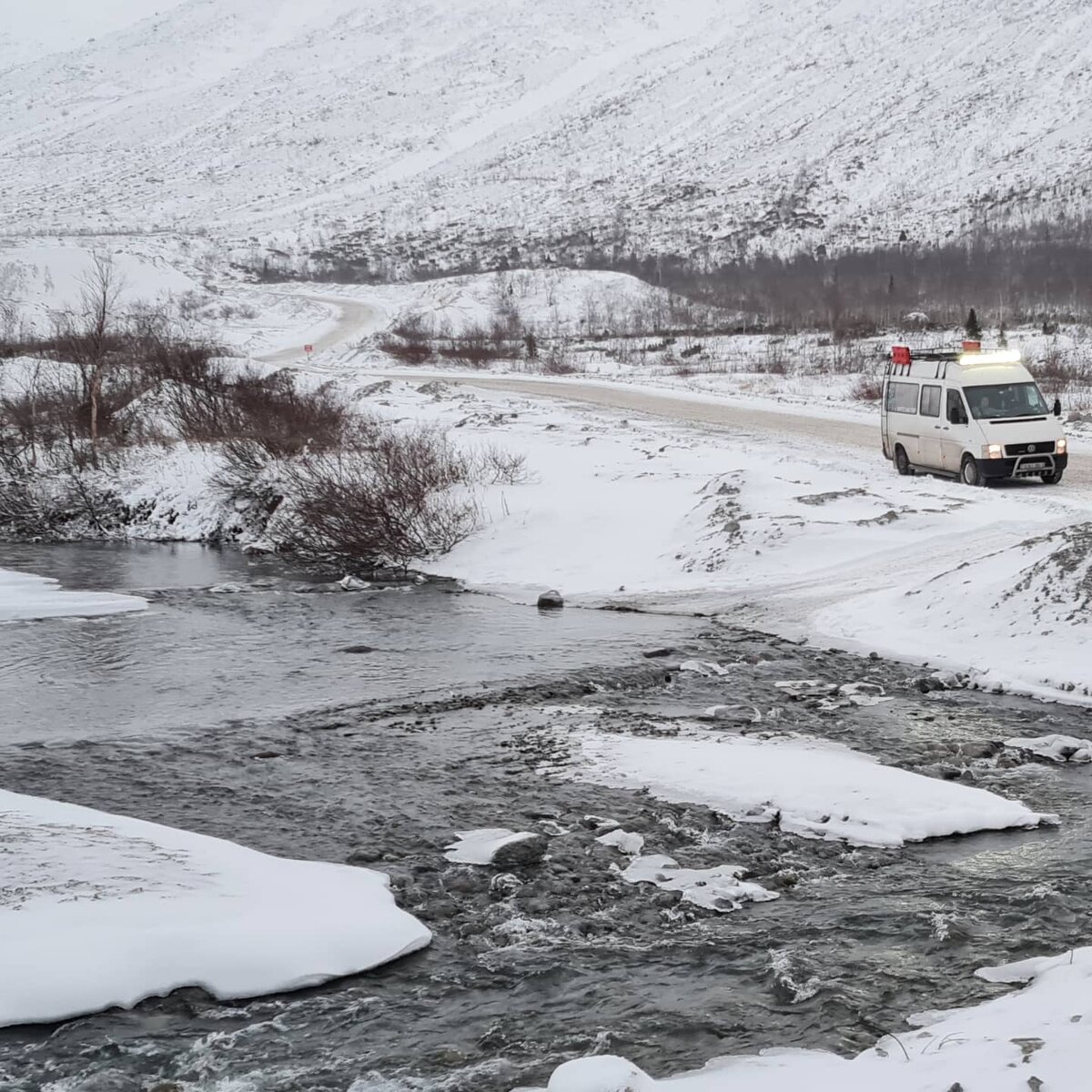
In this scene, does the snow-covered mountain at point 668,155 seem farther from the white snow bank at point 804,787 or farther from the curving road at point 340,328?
the white snow bank at point 804,787

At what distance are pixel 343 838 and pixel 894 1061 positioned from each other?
367cm

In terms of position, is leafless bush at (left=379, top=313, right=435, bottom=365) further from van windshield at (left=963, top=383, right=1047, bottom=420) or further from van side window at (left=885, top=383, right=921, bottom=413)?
van windshield at (left=963, top=383, right=1047, bottom=420)

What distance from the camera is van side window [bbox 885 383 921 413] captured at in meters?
18.5

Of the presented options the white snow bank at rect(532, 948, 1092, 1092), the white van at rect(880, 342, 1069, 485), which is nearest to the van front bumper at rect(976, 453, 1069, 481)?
the white van at rect(880, 342, 1069, 485)

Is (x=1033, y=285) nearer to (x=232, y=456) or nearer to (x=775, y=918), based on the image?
(x=232, y=456)

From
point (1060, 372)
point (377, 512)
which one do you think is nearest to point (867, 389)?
point (1060, 372)

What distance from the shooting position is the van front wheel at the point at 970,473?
56.8 feet

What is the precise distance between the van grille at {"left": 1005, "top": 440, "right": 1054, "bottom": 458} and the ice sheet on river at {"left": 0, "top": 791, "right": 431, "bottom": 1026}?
12.9m

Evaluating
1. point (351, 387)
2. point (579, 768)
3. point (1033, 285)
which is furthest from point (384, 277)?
point (579, 768)

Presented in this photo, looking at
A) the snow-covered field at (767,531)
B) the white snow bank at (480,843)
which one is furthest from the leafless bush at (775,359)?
the white snow bank at (480,843)

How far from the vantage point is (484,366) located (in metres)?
48.2

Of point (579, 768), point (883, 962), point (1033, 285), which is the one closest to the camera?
point (883, 962)

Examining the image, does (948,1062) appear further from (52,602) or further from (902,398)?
(902,398)

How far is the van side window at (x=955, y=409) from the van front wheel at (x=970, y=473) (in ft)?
1.76
